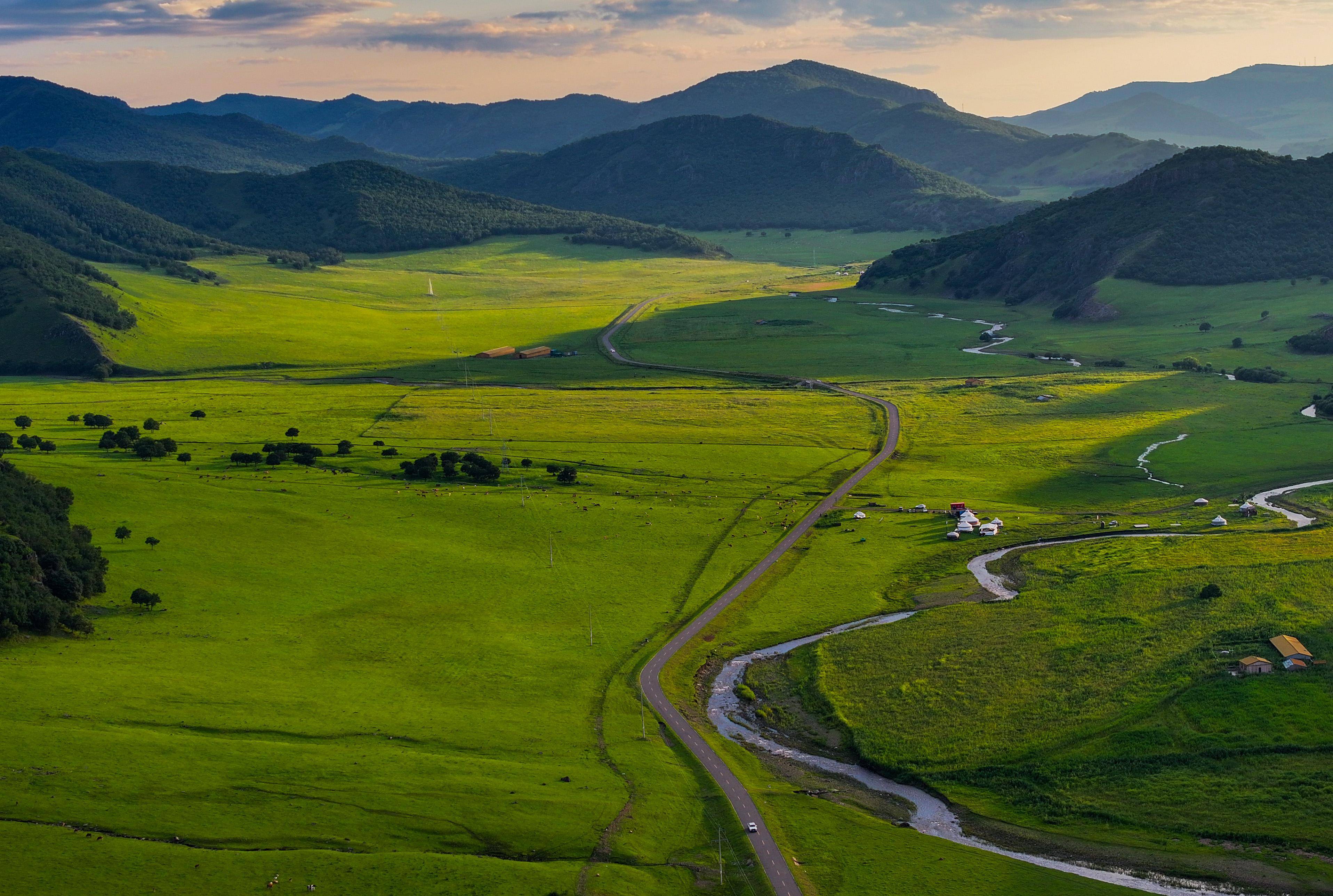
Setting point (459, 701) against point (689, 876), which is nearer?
point (689, 876)

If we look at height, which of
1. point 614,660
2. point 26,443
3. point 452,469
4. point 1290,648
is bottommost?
point 614,660

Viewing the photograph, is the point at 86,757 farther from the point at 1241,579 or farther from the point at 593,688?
the point at 1241,579

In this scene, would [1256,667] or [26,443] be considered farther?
[26,443]

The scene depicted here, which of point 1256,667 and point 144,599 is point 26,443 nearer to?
point 144,599

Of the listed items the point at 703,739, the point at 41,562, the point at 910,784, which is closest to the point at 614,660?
the point at 703,739

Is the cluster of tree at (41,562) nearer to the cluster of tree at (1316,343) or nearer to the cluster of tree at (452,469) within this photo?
the cluster of tree at (452,469)

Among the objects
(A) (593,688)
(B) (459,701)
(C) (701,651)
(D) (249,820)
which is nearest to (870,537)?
(C) (701,651)
